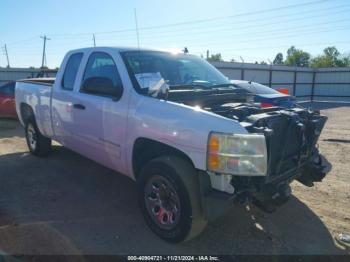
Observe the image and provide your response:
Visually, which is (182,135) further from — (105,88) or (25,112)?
(25,112)

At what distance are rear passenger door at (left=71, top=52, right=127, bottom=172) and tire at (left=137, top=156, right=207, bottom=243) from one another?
67 cm

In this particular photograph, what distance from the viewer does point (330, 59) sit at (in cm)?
7838

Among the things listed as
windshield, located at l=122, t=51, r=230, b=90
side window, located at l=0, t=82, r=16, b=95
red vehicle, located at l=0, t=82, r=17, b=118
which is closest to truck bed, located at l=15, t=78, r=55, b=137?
windshield, located at l=122, t=51, r=230, b=90

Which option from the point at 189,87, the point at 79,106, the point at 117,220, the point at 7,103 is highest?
the point at 189,87

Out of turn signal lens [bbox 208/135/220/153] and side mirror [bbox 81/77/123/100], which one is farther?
side mirror [bbox 81/77/123/100]

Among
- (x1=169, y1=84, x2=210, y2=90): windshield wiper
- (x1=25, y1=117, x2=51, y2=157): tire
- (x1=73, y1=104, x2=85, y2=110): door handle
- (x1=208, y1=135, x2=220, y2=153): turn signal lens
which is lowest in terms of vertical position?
(x1=25, y1=117, x2=51, y2=157): tire

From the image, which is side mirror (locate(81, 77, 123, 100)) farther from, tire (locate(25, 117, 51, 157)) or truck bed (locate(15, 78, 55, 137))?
tire (locate(25, 117, 51, 157))

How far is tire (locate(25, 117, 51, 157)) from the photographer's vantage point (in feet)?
22.0

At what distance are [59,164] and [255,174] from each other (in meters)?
4.40

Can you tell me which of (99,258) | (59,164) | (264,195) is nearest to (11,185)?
(59,164)

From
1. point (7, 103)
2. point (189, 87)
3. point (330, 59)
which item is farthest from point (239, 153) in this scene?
point (330, 59)

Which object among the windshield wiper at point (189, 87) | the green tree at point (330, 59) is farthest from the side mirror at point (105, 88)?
the green tree at point (330, 59)

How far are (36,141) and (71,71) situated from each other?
2182 millimetres

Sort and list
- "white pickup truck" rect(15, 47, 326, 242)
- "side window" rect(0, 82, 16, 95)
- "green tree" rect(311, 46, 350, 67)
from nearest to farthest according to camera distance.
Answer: "white pickup truck" rect(15, 47, 326, 242), "side window" rect(0, 82, 16, 95), "green tree" rect(311, 46, 350, 67)
